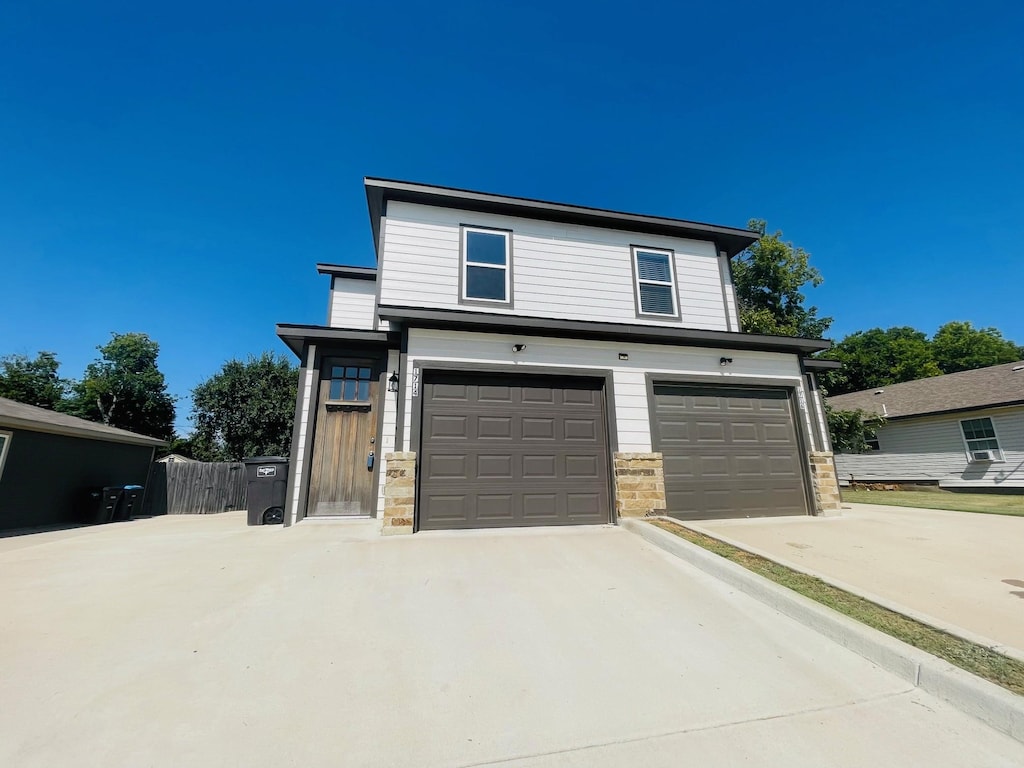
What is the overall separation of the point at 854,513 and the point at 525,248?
771 centimetres

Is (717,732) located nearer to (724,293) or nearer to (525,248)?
(525,248)

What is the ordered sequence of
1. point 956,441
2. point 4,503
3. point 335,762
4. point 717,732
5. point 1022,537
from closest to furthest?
point 335,762 < point 717,732 < point 1022,537 < point 4,503 < point 956,441

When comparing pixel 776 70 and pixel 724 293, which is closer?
pixel 724 293

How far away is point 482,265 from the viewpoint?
23.4 feet

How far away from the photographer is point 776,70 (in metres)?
9.08

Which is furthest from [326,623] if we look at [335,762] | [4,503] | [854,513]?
[4,503]

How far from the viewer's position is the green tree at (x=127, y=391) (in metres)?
25.4

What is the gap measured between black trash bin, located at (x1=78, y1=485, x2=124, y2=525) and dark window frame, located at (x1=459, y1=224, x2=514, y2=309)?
9.72 m

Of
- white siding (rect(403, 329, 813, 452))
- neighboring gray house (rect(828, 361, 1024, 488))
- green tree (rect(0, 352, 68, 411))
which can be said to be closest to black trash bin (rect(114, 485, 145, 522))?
white siding (rect(403, 329, 813, 452))

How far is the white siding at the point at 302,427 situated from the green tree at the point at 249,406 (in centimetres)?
1236

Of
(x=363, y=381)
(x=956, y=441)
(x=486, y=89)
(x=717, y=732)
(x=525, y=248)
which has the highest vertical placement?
(x=486, y=89)

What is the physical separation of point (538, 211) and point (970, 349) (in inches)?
1785

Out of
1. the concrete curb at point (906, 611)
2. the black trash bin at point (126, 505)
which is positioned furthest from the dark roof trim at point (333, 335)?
the black trash bin at point (126, 505)

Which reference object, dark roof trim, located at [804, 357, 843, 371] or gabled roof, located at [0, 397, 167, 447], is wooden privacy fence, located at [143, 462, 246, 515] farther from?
dark roof trim, located at [804, 357, 843, 371]
